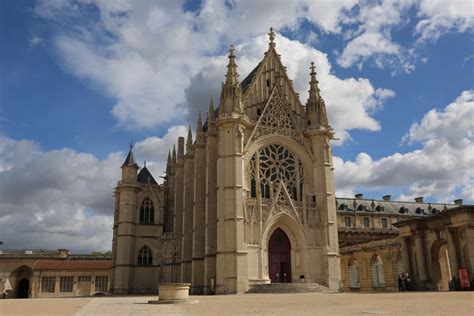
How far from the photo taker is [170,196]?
59156 mm

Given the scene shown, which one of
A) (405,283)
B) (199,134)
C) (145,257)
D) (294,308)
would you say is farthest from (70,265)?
(294,308)

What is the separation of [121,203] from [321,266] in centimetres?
2627

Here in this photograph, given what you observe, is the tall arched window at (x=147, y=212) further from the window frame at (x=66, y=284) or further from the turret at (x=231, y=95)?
the turret at (x=231, y=95)

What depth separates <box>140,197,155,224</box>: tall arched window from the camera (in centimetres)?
5572

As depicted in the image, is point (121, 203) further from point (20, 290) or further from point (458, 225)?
→ point (458, 225)

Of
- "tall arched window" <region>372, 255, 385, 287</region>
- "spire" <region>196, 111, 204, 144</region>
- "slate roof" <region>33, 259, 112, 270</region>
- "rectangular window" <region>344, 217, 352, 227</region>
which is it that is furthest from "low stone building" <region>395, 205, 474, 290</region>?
"slate roof" <region>33, 259, 112, 270</region>

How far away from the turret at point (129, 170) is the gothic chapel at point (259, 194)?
8689 millimetres

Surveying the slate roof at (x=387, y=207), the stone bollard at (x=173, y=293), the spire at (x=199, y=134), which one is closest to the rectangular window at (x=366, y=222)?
the slate roof at (x=387, y=207)

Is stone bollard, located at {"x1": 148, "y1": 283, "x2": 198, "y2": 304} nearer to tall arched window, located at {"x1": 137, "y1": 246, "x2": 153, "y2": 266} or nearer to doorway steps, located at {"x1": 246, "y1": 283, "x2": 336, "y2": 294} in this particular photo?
doorway steps, located at {"x1": 246, "y1": 283, "x2": 336, "y2": 294}

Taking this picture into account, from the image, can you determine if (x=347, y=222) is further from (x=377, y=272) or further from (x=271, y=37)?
(x=271, y=37)

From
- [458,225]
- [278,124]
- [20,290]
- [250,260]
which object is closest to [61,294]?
[20,290]

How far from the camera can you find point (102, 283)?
6238 cm

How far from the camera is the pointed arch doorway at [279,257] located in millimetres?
41719

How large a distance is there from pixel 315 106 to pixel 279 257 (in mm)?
16253
